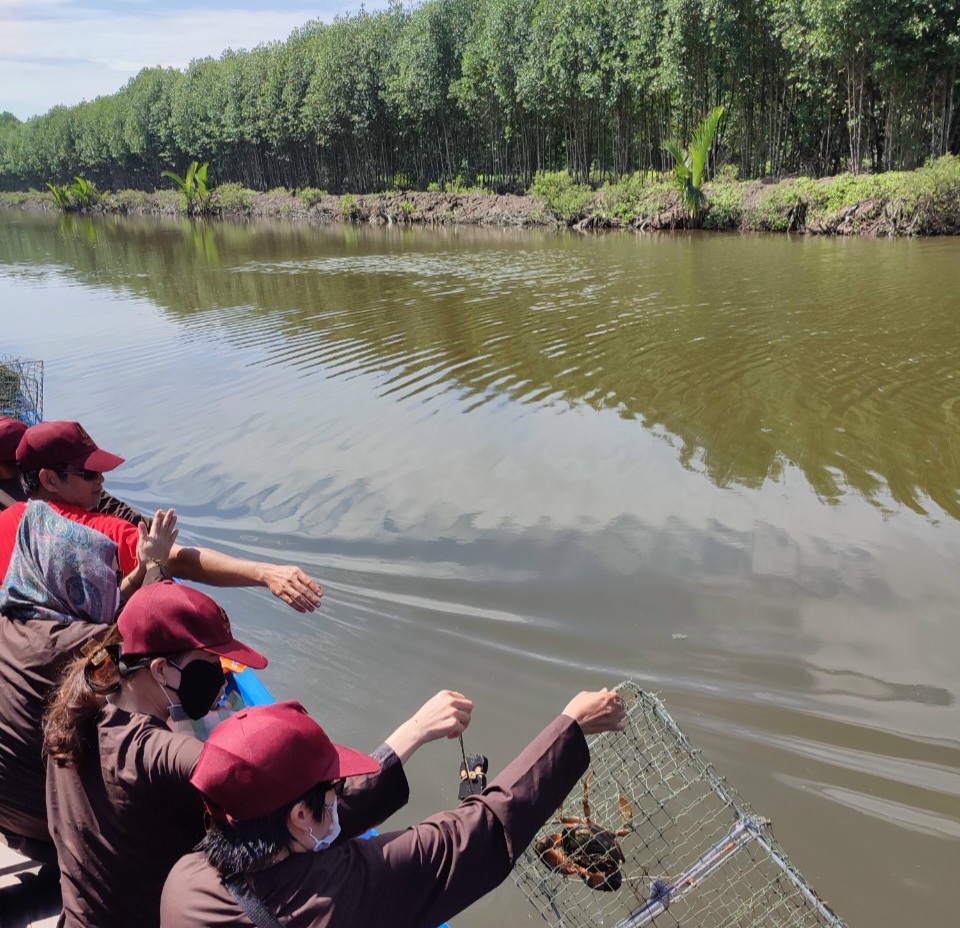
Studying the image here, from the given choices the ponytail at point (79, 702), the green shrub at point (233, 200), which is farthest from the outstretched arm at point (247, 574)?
the green shrub at point (233, 200)

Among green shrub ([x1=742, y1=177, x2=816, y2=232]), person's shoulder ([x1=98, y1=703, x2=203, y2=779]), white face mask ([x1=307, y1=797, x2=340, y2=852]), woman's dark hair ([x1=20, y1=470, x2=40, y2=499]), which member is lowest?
white face mask ([x1=307, y1=797, x2=340, y2=852])

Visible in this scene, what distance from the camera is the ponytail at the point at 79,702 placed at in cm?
199

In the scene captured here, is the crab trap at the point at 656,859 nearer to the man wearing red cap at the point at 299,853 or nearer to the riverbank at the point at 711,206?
the man wearing red cap at the point at 299,853

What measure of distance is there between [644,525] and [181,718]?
4173 millimetres

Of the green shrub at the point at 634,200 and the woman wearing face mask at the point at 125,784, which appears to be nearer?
the woman wearing face mask at the point at 125,784

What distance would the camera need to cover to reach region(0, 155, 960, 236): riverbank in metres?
21.5

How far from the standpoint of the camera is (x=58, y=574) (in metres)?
2.61

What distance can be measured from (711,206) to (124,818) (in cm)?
2877

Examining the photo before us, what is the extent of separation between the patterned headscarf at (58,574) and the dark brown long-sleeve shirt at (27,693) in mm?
77

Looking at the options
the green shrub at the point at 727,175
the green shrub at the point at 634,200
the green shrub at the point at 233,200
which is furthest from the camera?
the green shrub at the point at 233,200

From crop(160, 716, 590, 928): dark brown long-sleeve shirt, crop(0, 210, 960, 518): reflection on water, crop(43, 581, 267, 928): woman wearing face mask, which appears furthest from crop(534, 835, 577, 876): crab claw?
crop(0, 210, 960, 518): reflection on water

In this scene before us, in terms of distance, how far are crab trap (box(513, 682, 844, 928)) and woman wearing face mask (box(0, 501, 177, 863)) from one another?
1.56 m

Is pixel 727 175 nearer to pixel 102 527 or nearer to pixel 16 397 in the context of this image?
pixel 16 397

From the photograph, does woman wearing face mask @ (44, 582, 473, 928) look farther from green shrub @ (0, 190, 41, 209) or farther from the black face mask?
green shrub @ (0, 190, 41, 209)
